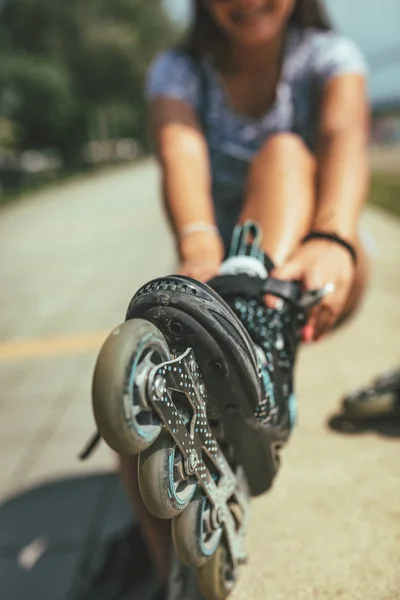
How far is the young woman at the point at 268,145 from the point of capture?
145cm

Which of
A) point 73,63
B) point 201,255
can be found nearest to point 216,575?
point 201,255

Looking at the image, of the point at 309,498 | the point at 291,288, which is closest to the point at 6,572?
the point at 309,498

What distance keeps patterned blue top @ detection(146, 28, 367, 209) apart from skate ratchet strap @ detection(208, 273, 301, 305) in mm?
707

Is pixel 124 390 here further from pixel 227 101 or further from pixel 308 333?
pixel 227 101

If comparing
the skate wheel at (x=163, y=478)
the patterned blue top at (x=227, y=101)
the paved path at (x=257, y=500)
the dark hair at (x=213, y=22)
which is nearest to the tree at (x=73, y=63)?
the paved path at (x=257, y=500)

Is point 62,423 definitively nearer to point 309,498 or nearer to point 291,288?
point 309,498

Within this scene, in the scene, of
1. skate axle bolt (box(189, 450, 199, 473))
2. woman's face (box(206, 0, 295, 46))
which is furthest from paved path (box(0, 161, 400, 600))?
woman's face (box(206, 0, 295, 46))

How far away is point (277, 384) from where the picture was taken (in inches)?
48.8

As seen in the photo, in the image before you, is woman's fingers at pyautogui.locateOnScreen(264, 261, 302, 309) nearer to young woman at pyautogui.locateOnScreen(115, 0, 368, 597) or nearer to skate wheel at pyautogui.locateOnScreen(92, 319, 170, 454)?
young woman at pyautogui.locateOnScreen(115, 0, 368, 597)

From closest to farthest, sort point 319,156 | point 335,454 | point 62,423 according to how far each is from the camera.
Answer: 1. point 319,156
2. point 335,454
3. point 62,423

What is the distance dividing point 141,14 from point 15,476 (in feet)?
122

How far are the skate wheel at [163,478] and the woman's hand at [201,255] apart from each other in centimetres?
46

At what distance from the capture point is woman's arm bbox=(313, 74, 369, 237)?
156cm

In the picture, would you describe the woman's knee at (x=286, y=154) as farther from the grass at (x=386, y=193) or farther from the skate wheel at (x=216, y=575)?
the grass at (x=386, y=193)
